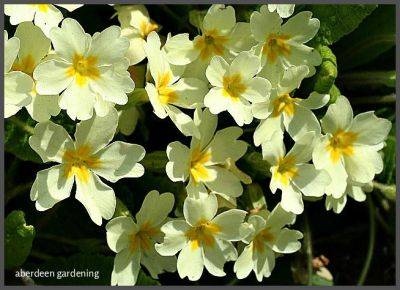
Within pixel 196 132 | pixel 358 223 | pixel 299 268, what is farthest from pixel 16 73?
pixel 358 223

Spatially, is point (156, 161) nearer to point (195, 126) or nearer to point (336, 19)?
point (195, 126)

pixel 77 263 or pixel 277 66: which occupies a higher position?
pixel 277 66

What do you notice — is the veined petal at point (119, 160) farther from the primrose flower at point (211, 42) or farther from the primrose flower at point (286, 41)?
the primrose flower at point (286, 41)

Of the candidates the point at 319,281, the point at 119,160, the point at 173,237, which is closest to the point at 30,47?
the point at 119,160

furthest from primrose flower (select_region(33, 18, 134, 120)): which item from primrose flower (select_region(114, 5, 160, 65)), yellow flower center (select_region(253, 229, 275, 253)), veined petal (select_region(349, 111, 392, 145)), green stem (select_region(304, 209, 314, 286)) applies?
green stem (select_region(304, 209, 314, 286))

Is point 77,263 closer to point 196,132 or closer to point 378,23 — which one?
point 196,132

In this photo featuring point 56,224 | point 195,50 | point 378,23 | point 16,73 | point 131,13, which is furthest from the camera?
point 378,23

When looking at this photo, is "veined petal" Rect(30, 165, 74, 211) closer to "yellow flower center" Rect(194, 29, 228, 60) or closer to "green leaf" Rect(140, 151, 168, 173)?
"green leaf" Rect(140, 151, 168, 173)
